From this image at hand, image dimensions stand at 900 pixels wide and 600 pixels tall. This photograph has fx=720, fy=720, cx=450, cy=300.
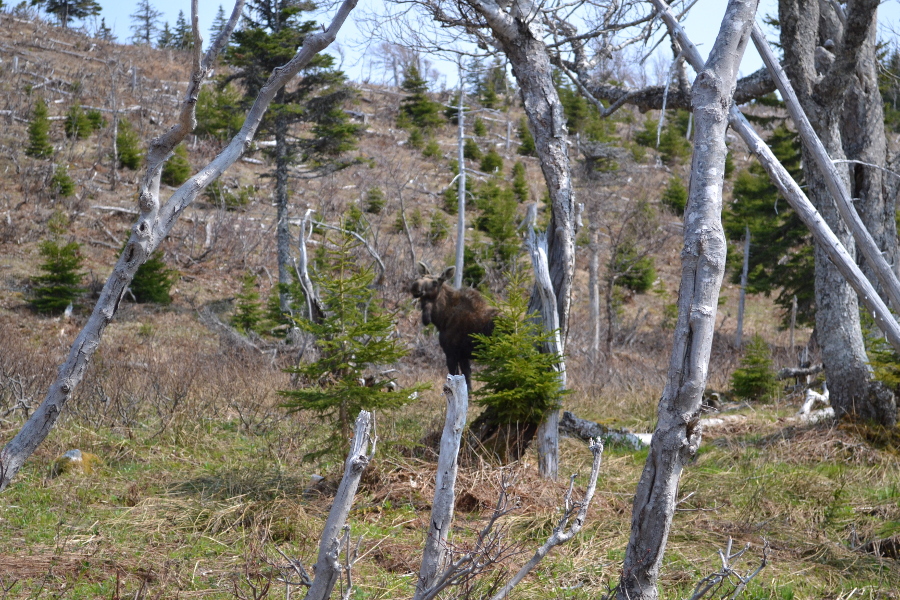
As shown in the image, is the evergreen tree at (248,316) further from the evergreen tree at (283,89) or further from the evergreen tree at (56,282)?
the evergreen tree at (56,282)

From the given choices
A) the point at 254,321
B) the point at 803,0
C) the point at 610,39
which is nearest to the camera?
the point at 803,0

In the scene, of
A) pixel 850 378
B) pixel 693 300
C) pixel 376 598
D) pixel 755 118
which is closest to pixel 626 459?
pixel 850 378

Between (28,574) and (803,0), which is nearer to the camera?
(28,574)

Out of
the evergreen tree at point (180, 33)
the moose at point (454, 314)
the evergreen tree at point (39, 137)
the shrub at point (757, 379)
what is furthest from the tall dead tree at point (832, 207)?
the evergreen tree at point (180, 33)

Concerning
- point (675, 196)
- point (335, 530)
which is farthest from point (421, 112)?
point (335, 530)

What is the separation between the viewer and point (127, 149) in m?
29.3

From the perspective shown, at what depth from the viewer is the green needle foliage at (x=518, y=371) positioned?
634 cm

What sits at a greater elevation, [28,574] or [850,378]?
[850,378]

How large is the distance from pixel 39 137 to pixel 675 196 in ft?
89.9

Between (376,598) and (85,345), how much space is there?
219 centimetres

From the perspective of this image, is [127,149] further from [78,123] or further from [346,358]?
[346,358]

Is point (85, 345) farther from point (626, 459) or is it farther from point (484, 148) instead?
point (484, 148)

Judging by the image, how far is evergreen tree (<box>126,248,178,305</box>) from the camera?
2114 centimetres

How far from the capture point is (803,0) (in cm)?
841
